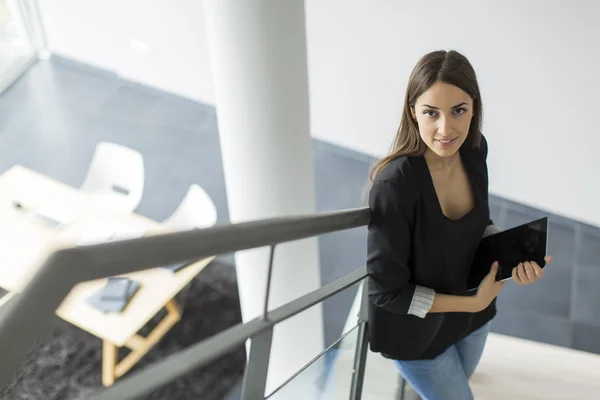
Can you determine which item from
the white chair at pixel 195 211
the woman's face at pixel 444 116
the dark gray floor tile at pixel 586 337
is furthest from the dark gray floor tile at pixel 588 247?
the woman's face at pixel 444 116

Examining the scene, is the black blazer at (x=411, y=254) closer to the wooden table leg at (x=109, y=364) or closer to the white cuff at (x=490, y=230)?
the white cuff at (x=490, y=230)

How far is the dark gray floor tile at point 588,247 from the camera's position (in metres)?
4.80

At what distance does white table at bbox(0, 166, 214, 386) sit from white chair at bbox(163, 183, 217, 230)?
0.56 feet

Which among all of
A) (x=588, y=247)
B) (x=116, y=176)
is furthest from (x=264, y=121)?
(x=588, y=247)

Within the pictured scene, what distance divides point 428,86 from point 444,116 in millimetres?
76

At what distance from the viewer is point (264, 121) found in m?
2.54

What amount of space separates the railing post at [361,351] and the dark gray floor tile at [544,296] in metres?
2.60

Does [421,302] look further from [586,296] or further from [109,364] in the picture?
[586,296]

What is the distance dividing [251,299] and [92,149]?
3239 mm

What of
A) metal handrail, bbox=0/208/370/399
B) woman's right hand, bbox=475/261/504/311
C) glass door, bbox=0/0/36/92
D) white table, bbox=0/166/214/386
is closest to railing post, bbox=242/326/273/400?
metal handrail, bbox=0/208/370/399

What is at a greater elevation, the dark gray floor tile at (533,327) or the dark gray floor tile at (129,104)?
the dark gray floor tile at (129,104)

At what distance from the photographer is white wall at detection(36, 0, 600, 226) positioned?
172 inches

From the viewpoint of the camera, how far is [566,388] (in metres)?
2.90

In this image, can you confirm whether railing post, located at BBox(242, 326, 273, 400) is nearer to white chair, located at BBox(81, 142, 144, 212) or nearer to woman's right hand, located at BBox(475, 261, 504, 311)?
woman's right hand, located at BBox(475, 261, 504, 311)
